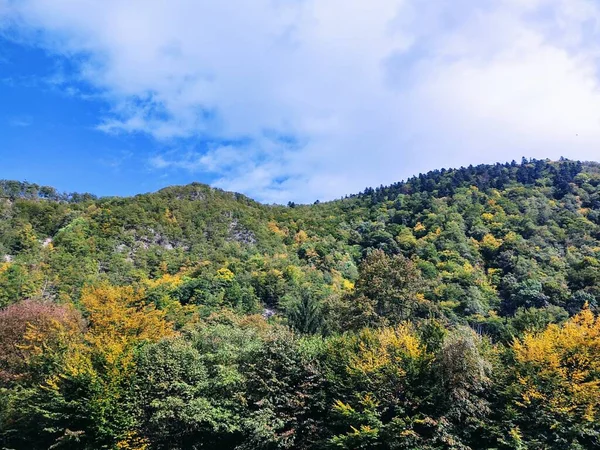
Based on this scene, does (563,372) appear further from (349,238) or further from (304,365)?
(349,238)

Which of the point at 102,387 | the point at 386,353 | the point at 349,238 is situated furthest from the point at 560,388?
the point at 349,238

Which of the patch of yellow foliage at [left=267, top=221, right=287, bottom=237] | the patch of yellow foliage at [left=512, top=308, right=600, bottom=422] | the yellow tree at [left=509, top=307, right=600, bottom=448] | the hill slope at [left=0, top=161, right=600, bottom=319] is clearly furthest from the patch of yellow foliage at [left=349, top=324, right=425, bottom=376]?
the patch of yellow foliage at [left=267, top=221, right=287, bottom=237]

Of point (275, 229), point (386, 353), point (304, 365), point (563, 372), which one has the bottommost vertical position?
point (563, 372)

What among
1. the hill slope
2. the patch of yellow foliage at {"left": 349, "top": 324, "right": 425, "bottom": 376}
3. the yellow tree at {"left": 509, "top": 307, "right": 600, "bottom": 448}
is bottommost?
the yellow tree at {"left": 509, "top": 307, "right": 600, "bottom": 448}

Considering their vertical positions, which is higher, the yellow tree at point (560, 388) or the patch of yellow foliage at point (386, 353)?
the patch of yellow foliage at point (386, 353)

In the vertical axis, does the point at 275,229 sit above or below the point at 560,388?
above

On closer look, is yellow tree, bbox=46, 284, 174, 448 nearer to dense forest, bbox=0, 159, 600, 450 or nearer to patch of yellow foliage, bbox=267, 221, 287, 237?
dense forest, bbox=0, 159, 600, 450

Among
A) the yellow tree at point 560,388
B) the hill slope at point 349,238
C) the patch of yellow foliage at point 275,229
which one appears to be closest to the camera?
the yellow tree at point 560,388

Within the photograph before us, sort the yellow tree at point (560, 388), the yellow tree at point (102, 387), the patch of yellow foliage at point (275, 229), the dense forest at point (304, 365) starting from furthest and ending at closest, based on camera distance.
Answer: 1. the patch of yellow foliage at point (275, 229)
2. the yellow tree at point (102, 387)
3. the dense forest at point (304, 365)
4. the yellow tree at point (560, 388)

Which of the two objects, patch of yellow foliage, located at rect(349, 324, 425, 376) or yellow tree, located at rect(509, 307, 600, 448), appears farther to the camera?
patch of yellow foliage, located at rect(349, 324, 425, 376)

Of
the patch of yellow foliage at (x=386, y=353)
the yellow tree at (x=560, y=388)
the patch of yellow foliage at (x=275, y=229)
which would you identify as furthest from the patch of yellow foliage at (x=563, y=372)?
the patch of yellow foliage at (x=275, y=229)

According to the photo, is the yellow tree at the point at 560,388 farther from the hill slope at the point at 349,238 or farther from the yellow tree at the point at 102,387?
the hill slope at the point at 349,238

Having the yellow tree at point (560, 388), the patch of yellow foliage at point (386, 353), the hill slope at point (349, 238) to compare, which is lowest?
the yellow tree at point (560, 388)

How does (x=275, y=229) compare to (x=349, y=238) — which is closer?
(x=349, y=238)
